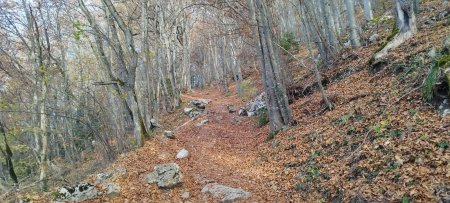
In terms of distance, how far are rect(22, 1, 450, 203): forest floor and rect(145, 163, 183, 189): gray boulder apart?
16 cm

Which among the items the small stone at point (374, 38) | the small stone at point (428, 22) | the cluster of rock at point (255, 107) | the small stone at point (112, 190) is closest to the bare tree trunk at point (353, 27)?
the small stone at point (374, 38)

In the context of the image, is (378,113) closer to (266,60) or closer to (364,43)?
(266,60)

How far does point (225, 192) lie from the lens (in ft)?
22.1

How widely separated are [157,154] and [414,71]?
6.82 metres

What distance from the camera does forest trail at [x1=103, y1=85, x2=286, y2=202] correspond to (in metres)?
6.94

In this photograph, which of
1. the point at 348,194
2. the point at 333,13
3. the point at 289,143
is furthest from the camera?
the point at 333,13

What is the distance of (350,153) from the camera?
639 cm

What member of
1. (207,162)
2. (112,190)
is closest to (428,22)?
(207,162)

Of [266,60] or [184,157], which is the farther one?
[266,60]

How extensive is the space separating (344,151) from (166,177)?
370cm

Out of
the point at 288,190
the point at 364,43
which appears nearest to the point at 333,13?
the point at 364,43

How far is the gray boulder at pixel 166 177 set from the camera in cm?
728

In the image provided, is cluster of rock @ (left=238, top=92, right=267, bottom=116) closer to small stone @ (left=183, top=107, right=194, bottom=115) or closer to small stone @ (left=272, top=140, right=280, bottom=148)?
small stone @ (left=183, top=107, right=194, bottom=115)

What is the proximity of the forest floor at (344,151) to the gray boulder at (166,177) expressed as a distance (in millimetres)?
159
